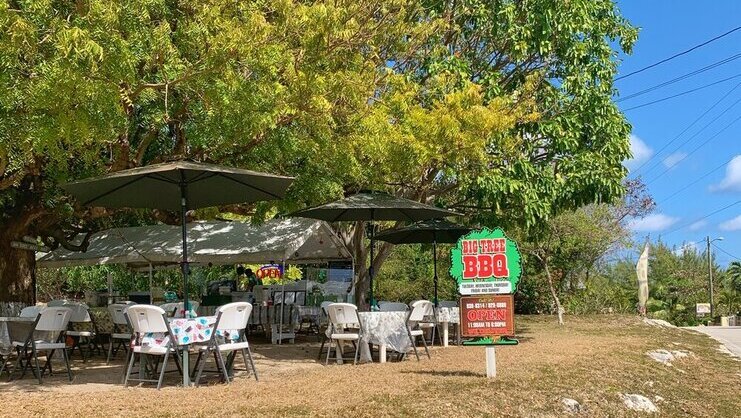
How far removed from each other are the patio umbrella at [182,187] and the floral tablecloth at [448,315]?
3.66 metres

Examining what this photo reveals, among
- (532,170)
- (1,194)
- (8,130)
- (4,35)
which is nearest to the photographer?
(4,35)

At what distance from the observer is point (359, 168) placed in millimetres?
11188

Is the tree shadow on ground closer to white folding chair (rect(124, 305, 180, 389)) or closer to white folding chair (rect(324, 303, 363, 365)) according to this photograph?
white folding chair (rect(324, 303, 363, 365))

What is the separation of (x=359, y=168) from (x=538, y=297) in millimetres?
13384

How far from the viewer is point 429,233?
13.3m

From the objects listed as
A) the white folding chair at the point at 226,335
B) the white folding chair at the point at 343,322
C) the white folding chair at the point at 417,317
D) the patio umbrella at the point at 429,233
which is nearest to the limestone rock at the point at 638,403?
the white folding chair at the point at 417,317

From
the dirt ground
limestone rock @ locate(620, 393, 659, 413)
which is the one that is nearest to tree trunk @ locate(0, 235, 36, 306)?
the dirt ground

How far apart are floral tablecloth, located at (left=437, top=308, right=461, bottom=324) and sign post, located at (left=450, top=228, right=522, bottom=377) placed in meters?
3.32

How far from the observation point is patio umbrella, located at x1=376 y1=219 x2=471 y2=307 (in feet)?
40.8

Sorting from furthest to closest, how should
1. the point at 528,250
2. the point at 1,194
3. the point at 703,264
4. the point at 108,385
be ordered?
the point at 703,264 < the point at 528,250 < the point at 1,194 < the point at 108,385

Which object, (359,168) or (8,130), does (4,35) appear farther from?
(359,168)

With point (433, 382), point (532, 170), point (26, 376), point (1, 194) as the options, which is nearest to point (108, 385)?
point (26, 376)

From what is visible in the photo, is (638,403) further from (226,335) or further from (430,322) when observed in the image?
(430,322)

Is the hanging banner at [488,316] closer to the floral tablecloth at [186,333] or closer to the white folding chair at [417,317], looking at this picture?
the white folding chair at [417,317]
